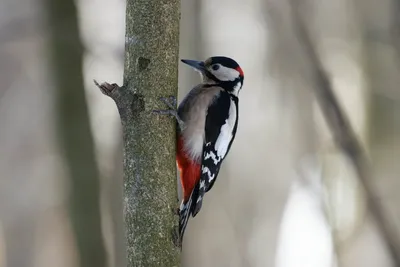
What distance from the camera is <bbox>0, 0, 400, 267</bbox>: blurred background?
4461mm

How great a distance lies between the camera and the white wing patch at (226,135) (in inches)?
75.3

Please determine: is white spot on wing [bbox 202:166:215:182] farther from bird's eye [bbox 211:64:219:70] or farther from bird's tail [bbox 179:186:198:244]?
bird's eye [bbox 211:64:219:70]

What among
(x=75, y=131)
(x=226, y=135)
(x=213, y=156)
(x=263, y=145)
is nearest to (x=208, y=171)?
(x=213, y=156)

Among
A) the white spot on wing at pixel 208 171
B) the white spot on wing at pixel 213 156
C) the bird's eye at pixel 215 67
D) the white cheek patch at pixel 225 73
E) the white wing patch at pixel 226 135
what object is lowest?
the white spot on wing at pixel 208 171

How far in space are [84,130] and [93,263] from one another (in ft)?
1.95

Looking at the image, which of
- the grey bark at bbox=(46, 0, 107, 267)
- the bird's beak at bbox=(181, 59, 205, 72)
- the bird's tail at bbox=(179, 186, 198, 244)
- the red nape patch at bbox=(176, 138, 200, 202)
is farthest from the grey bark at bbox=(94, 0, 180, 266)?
the grey bark at bbox=(46, 0, 107, 267)

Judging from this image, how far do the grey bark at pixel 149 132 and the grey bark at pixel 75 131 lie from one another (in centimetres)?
126

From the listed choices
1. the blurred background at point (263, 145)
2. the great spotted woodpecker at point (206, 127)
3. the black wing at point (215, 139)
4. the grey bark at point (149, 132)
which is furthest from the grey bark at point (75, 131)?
the grey bark at point (149, 132)

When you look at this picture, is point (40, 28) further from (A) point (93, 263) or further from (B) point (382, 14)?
(B) point (382, 14)

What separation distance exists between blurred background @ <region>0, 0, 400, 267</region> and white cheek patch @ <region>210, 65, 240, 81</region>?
178cm

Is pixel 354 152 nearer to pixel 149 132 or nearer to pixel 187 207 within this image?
pixel 187 207

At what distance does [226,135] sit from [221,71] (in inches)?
10.9

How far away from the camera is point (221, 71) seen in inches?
83.0

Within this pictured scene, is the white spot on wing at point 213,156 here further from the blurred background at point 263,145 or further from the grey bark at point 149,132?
the blurred background at point 263,145
